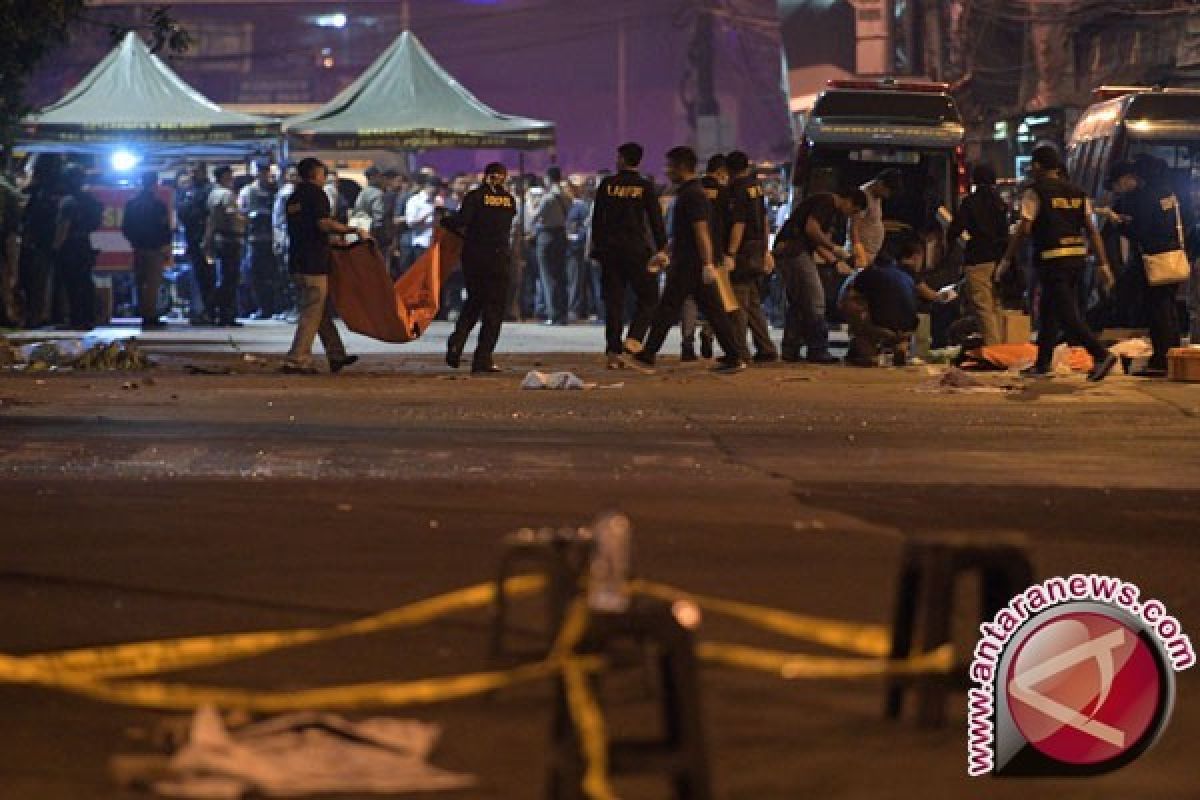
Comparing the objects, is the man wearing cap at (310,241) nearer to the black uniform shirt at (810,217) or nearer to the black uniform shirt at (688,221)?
the black uniform shirt at (688,221)

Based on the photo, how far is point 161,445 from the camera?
46.5ft

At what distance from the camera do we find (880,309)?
69.6ft

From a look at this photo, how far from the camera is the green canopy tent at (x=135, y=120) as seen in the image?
30.4 meters

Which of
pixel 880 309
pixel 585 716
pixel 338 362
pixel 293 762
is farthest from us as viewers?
pixel 880 309

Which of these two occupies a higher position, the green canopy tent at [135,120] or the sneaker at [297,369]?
the green canopy tent at [135,120]

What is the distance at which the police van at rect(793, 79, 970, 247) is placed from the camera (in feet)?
83.5

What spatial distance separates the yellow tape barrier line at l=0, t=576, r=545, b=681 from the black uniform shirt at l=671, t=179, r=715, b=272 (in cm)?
1172

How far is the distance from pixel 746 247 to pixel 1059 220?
10.6 ft

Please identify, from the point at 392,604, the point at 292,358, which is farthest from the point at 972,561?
the point at 292,358

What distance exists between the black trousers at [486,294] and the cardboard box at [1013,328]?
453 cm

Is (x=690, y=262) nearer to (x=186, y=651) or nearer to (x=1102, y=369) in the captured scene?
(x=1102, y=369)

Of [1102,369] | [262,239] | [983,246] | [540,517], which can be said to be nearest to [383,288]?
[983,246]

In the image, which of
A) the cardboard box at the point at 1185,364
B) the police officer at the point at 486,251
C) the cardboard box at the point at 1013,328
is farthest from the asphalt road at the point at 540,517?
the cardboard box at the point at 1013,328

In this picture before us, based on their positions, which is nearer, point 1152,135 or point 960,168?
point 1152,135
